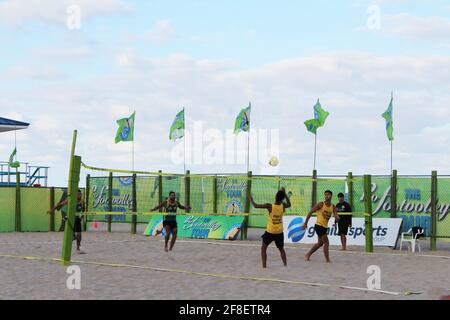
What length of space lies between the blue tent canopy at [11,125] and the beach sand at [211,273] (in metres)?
14.2

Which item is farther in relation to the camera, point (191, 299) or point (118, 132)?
point (118, 132)

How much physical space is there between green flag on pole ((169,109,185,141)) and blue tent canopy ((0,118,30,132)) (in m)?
7.96

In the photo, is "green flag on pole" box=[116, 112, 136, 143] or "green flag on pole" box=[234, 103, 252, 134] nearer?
"green flag on pole" box=[234, 103, 252, 134]

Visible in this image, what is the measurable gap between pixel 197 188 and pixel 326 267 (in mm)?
13451

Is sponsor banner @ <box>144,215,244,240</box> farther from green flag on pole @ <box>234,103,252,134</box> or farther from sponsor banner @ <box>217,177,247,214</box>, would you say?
green flag on pole @ <box>234,103,252,134</box>

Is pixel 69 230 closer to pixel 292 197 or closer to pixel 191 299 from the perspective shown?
pixel 191 299

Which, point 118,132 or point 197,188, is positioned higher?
point 118,132

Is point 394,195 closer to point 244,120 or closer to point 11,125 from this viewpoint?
point 244,120

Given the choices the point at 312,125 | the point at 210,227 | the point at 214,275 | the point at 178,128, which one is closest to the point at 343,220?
the point at 210,227

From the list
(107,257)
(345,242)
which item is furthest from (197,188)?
(107,257)

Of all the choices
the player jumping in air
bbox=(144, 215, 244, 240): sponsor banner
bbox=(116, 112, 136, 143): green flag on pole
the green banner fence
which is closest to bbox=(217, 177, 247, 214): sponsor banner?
the green banner fence

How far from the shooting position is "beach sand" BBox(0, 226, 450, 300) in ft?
40.0

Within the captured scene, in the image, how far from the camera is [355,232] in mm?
23906

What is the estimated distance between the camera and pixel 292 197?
89.2 feet
